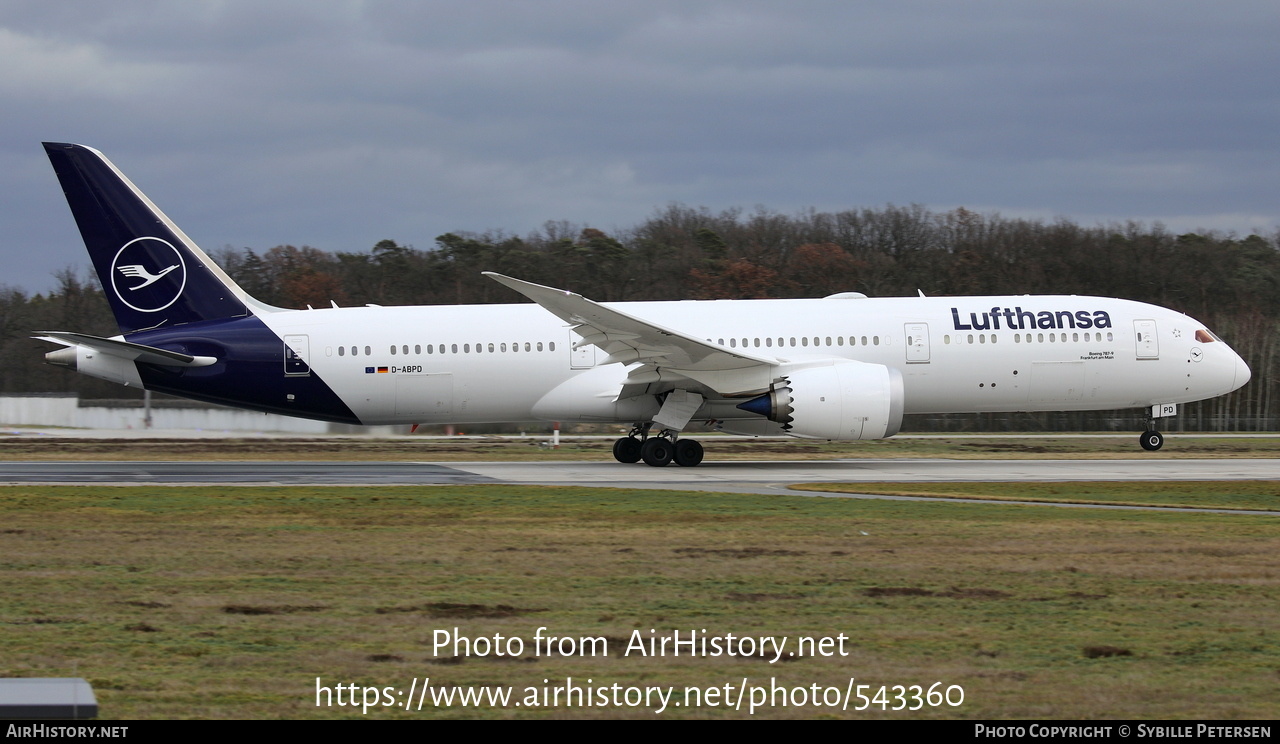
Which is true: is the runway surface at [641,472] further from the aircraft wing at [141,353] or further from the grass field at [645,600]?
the grass field at [645,600]

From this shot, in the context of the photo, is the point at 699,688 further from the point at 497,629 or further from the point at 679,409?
the point at 679,409

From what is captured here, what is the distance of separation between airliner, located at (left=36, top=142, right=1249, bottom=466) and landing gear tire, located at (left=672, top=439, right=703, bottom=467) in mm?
28

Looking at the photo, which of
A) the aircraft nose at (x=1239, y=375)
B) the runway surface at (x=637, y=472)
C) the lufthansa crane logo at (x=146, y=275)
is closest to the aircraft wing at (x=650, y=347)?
the runway surface at (x=637, y=472)

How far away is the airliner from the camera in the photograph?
24094 mm

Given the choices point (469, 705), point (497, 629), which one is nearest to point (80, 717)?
point (469, 705)

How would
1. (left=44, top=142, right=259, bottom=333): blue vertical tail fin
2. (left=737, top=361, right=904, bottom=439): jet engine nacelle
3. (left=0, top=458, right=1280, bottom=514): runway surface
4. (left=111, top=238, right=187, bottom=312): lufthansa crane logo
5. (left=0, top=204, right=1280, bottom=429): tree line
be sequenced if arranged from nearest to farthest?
(left=0, top=458, right=1280, bottom=514): runway surface < (left=737, top=361, right=904, bottom=439): jet engine nacelle < (left=44, top=142, right=259, bottom=333): blue vertical tail fin < (left=111, top=238, right=187, bottom=312): lufthansa crane logo < (left=0, top=204, right=1280, bottom=429): tree line

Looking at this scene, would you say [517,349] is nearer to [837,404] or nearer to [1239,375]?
[837,404]

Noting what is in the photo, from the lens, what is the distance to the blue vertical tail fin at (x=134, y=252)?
963 inches

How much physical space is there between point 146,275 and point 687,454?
1180 cm

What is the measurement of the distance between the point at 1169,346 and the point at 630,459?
457 inches

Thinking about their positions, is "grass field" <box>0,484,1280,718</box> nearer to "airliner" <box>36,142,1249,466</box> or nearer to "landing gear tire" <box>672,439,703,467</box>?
"landing gear tire" <box>672,439,703,467</box>

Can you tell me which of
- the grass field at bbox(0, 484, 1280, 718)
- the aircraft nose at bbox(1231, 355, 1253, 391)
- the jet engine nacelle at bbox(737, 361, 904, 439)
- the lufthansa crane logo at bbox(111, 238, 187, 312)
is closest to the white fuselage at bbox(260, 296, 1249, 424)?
the aircraft nose at bbox(1231, 355, 1253, 391)

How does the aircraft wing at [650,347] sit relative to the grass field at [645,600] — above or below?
above
